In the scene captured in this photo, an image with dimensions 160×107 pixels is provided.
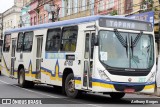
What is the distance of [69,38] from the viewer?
52.4 ft

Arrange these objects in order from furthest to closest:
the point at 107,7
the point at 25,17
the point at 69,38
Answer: the point at 25,17
the point at 107,7
the point at 69,38

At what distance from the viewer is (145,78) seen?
14.4 metres

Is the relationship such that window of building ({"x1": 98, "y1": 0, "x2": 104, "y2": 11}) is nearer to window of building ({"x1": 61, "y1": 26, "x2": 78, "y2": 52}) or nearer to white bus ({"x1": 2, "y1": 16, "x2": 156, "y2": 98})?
white bus ({"x1": 2, "y1": 16, "x2": 156, "y2": 98})

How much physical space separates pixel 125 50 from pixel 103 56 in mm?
865

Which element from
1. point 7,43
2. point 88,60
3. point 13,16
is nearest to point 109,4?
point 7,43

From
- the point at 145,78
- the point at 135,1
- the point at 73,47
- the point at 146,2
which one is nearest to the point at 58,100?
the point at 73,47

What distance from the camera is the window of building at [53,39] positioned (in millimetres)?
→ 16906

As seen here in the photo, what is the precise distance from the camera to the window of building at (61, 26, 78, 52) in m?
15.6

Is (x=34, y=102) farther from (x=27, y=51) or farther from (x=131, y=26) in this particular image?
(x=27, y=51)

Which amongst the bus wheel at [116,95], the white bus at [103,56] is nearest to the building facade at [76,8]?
the white bus at [103,56]

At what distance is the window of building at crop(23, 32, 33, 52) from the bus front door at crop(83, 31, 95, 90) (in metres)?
5.80

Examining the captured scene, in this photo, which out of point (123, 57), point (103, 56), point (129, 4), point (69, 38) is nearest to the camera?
point (103, 56)

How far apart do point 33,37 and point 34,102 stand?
620cm

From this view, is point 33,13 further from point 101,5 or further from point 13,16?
point 101,5
